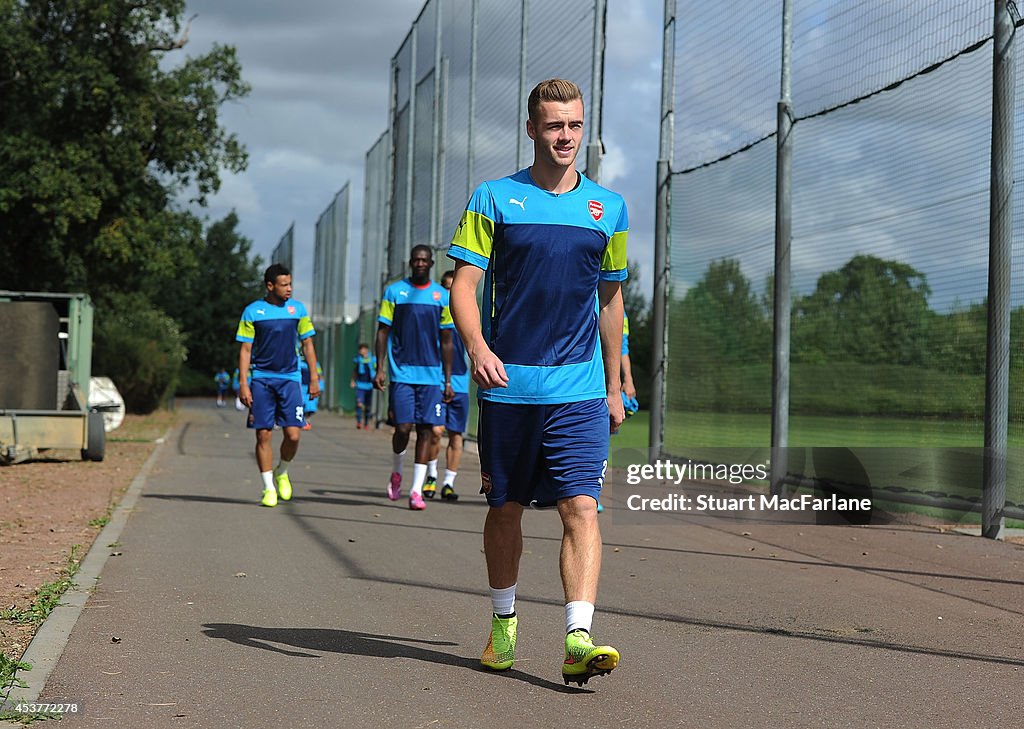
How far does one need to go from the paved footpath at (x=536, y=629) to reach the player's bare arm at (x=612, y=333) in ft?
3.19

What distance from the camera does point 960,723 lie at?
4.34 meters

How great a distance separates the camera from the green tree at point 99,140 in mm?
26906

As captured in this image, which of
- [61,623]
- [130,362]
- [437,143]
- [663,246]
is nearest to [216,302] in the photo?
[130,362]

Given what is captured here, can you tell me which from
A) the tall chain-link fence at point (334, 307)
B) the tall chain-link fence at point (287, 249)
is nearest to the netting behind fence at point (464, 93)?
the tall chain-link fence at point (334, 307)

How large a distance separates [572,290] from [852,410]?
942 cm

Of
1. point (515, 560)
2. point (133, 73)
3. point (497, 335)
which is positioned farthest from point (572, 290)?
point (133, 73)

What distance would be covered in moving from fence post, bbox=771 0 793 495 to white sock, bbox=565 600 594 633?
7743 millimetres

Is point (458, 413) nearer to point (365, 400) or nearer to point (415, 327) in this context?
point (415, 327)

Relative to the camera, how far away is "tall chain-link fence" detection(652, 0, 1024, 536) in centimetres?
992

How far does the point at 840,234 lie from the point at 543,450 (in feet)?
25.5

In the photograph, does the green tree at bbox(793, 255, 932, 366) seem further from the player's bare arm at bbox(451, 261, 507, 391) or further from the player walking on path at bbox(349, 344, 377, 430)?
the player walking on path at bbox(349, 344, 377, 430)

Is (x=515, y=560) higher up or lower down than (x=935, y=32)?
lower down

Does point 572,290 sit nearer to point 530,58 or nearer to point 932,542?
point 932,542

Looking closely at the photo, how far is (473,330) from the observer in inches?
186
